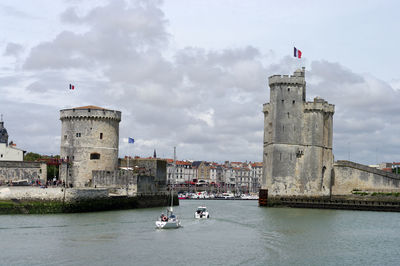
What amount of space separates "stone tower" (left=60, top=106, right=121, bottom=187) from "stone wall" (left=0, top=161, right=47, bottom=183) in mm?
2098

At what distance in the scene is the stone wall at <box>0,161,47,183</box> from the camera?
5206cm

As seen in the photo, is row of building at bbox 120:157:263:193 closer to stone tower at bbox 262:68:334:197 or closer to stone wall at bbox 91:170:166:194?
stone tower at bbox 262:68:334:197

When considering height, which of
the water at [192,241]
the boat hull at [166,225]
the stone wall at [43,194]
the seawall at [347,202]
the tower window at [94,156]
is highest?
the tower window at [94,156]

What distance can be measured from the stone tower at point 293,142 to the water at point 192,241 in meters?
18.3

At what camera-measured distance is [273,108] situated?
64875 mm

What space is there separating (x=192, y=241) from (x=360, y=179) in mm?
39071

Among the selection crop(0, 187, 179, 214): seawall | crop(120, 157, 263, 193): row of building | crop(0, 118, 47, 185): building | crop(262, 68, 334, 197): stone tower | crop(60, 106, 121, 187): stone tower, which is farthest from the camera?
crop(120, 157, 263, 193): row of building

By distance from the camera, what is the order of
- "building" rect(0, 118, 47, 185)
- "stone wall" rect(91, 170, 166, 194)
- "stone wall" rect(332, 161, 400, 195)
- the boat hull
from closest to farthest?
the boat hull → "building" rect(0, 118, 47, 185) → "stone wall" rect(91, 170, 166, 194) → "stone wall" rect(332, 161, 400, 195)

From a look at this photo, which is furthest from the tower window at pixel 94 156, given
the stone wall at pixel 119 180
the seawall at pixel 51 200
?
the seawall at pixel 51 200

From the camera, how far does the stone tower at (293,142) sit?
211ft

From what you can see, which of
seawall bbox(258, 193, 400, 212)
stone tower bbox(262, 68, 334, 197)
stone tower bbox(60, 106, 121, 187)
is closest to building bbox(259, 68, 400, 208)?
stone tower bbox(262, 68, 334, 197)

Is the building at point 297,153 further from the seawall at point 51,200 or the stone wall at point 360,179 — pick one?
the seawall at point 51,200

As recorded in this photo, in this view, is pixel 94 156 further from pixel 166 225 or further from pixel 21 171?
pixel 166 225

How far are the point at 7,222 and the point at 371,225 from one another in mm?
25491
